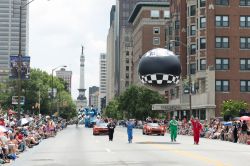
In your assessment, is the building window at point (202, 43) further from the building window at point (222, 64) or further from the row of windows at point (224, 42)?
the building window at point (222, 64)

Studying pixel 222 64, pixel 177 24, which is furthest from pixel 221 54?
pixel 177 24

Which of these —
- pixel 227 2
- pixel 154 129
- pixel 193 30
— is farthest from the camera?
pixel 193 30

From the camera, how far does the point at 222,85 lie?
242 feet

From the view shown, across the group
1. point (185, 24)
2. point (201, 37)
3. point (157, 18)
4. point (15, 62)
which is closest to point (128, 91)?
point (185, 24)

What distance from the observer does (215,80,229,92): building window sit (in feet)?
241

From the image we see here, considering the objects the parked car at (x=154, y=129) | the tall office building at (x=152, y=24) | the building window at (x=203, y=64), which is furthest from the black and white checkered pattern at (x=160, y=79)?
the tall office building at (x=152, y=24)

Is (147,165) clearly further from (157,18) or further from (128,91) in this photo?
(157,18)

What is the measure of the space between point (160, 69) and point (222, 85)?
49710 millimetres

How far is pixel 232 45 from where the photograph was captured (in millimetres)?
74812

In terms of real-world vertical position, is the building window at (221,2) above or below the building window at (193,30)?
above

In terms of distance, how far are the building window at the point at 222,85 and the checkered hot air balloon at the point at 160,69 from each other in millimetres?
48433

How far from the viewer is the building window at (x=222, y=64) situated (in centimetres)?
7425

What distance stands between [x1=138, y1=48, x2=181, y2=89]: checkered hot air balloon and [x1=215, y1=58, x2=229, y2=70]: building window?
49402 mm

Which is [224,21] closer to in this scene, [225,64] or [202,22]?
[202,22]
